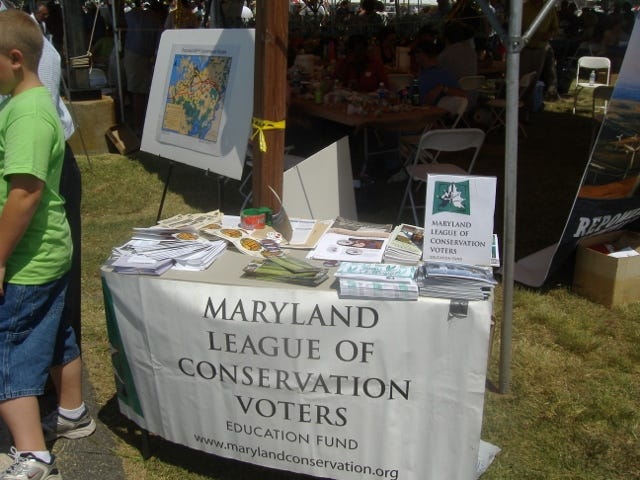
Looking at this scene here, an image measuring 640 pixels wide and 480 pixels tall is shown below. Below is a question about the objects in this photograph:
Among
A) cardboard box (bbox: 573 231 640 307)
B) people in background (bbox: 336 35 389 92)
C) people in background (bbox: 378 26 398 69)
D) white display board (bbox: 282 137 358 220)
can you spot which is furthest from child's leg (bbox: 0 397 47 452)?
people in background (bbox: 378 26 398 69)

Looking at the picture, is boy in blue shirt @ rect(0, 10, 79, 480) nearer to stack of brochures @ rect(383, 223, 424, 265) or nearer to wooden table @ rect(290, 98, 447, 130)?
stack of brochures @ rect(383, 223, 424, 265)

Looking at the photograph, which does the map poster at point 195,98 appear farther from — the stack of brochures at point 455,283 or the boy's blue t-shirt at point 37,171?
the stack of brochures at point 455,283

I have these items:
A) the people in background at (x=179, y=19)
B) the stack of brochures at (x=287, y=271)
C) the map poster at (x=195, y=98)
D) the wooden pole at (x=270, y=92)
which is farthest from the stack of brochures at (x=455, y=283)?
the people in background at (x=179, y=19)

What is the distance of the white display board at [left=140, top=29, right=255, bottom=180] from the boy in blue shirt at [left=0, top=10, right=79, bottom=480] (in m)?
1.68

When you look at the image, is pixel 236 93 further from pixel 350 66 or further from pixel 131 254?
pixel 350 66

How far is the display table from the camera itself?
196 centimetres

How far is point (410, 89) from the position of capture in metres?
6.07

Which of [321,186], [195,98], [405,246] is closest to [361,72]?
[195,98]

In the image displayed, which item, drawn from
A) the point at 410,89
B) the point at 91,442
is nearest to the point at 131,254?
the point at 91,442

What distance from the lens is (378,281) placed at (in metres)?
2.00

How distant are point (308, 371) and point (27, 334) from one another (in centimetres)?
98

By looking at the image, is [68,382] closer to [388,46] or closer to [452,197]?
[452,197]

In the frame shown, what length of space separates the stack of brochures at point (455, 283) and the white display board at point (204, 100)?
6.50 feet

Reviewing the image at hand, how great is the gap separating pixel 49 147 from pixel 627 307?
127 inches
